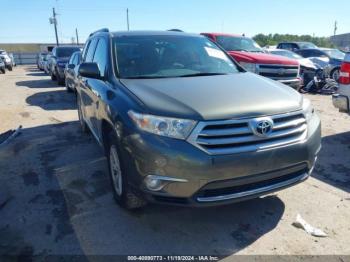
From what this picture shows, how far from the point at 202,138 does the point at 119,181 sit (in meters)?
1.18

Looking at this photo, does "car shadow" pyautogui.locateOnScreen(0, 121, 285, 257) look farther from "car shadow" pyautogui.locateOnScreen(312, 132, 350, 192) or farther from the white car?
the white car

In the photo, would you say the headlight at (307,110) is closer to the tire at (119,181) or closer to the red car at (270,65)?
the tire at (119,181)

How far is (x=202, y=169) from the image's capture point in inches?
109

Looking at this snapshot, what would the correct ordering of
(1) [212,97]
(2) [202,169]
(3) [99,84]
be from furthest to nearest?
(3) [99,84], (1) [212,97], (2) [202,169]

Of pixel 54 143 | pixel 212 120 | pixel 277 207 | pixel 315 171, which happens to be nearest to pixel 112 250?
pixel 212 120

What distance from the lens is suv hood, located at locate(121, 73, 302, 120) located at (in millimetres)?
2920

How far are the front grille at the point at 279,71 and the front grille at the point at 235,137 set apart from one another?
690cm

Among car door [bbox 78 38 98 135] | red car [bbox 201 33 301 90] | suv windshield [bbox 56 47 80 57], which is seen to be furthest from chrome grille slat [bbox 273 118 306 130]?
suv windshield [bbox 56 47 80 57]

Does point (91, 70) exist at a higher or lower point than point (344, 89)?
higher

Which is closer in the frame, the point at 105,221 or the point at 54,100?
the point at 105,221

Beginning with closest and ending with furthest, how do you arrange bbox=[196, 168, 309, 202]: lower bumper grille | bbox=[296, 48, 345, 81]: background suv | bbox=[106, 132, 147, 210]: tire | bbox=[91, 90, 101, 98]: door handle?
1. bbox=[196, 168, 309, 202]: lower bumper grille
2. bbox=[106, 132, 147, 210]: tire
3. bbox=[91, 90, 101, 98]: door handle
4. bbox=[296, 48, 345, 81]: background suv

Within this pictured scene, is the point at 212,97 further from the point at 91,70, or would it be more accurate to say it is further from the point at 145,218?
the point at 91,70

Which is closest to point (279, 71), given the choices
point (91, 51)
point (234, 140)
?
point (91, 51)

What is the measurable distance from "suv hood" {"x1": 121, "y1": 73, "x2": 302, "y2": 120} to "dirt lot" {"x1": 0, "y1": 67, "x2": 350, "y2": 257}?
3.69 ft
